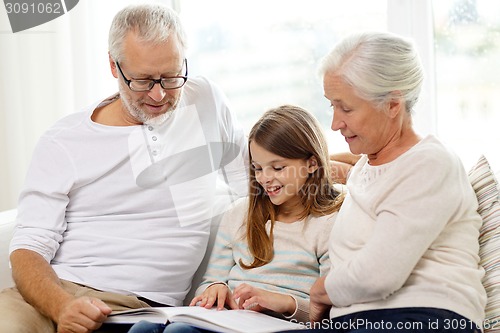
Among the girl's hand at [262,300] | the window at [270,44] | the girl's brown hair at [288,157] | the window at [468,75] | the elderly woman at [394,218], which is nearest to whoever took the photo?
the elderly woman at [394,218]

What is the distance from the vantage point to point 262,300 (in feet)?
6.26

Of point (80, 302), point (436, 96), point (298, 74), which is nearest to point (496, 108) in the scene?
point (436, 96)

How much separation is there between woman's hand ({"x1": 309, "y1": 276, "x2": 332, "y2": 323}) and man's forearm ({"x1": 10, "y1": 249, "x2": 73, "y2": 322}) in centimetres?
61

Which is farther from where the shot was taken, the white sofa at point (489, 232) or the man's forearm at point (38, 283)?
the man's forearm at point (38, 283)

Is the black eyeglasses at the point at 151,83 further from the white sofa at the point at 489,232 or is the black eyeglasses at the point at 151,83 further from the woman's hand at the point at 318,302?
the white sofa at the point at 489,232

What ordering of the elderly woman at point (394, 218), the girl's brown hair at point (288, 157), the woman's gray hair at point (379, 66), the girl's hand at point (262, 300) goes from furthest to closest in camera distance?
the girl's brown hair at point (288, 157) → the girl's hand at point (262, 300) → the woman's gray hair at point (379, 66) → the elderly woman at point (394, 218)

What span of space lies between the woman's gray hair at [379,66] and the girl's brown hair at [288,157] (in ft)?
0.92

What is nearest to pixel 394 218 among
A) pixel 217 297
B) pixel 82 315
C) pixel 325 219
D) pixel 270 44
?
pixel 325 219

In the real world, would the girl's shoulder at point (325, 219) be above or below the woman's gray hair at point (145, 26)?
below

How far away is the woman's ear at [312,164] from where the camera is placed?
2.05 meters

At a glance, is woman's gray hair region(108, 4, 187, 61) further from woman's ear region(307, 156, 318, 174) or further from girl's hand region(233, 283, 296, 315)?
girl's hand region(233, 283, 296, 315)

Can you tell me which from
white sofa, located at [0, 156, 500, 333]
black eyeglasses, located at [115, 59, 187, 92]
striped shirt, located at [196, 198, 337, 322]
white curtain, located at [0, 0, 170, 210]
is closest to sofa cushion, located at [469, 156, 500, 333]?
white sofa, located at [0, 156, 500, 333]

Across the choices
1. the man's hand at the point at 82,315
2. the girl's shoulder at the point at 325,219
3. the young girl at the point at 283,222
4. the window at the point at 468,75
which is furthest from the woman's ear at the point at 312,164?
the window at the point at 468,75

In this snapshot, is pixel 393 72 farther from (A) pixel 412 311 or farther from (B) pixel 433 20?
(B) pixel 433 20
